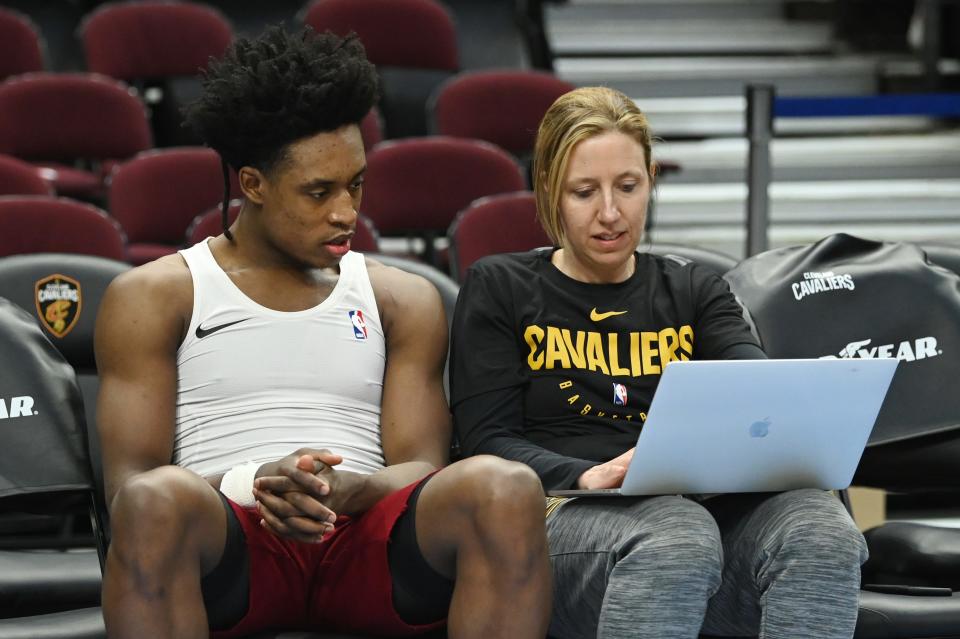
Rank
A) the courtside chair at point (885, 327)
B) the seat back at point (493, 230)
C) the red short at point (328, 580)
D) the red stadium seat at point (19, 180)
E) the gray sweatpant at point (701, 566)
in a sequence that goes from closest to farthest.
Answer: the gray sweatpant at point (701, 566) < the red short at point (328, 580) < the courtside chair at point (885, 327) < the seat back at point (493, 230) < the red stadium seat at point (19, 180)

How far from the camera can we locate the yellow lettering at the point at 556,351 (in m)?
2.13

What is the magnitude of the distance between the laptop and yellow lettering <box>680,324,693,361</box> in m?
0.38

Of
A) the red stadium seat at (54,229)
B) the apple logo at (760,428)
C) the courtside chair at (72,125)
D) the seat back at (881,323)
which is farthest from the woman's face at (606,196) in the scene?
the courtside chair at (72,125)

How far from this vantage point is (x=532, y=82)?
186 inches

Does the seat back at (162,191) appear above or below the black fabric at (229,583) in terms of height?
below

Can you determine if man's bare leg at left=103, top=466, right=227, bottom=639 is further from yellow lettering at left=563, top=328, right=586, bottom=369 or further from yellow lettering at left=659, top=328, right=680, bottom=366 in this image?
yellow lettering at left=659, top=328, right=680, bottom=366

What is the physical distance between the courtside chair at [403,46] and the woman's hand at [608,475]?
346 cm

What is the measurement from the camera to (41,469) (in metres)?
2.17

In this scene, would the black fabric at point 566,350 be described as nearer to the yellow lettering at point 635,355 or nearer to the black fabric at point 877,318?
the yellow lettering at point 635,355

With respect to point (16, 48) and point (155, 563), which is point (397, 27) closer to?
point (16, 48)

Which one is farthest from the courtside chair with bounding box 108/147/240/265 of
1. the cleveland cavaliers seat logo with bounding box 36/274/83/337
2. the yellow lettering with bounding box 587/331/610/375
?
the yellow lettering with bounding box 587/331/610/375

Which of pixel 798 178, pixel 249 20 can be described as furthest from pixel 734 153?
pixel 249 20

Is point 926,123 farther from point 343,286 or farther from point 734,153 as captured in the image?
point 343,286

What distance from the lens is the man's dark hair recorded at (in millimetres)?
2039
